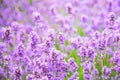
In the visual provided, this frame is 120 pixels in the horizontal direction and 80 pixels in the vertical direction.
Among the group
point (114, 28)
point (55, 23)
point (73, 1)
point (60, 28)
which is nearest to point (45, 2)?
point (73, 1)

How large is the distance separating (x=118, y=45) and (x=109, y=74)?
0.70 metres

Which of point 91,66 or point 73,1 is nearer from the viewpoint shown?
point 91,66

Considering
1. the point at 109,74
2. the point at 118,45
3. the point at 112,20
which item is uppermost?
the point at 112,20

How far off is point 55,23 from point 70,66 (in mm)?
3113

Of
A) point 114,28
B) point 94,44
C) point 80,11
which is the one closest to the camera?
point 94,44

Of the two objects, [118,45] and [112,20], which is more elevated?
[112,20]

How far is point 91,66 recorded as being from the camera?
14.4 feet

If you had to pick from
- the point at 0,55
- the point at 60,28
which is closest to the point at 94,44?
the point at 0,55

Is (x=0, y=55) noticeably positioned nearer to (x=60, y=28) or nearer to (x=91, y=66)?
(x=91, y=66)

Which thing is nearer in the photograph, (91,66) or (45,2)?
(91,66)

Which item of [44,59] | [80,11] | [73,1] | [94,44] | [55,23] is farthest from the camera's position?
[73,1]

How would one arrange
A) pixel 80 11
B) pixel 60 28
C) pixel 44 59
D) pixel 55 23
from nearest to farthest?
pixel 44 59, pixel 60 28, pixel 55 23, pixel 80 11

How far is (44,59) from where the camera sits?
13.6ft

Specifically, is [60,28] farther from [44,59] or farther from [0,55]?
[44,59]
